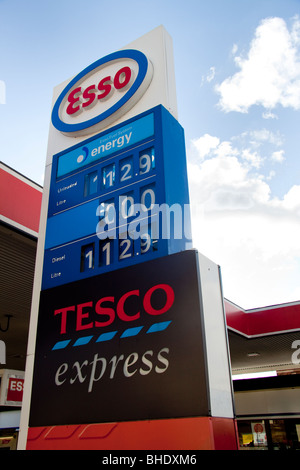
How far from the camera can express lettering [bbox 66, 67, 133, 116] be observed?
496cm

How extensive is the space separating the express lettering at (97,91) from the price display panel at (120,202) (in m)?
0.69

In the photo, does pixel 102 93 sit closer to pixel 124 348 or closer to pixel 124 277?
pixel 124 277

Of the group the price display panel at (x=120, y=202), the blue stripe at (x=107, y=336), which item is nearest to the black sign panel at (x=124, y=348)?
the blue stripe at (x=107, y=336)

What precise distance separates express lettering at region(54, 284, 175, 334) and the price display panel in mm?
349

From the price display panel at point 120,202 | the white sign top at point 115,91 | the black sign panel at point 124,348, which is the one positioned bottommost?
the black sign panel at point 124,348

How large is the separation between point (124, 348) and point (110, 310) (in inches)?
15.1

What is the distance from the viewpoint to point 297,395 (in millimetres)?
13281

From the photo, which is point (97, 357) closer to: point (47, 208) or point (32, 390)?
point (32, 390)

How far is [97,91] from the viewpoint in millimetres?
5246

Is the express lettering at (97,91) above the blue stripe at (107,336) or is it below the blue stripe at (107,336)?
above

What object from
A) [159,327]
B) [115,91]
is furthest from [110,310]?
[115,91]

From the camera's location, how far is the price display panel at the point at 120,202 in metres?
3.75

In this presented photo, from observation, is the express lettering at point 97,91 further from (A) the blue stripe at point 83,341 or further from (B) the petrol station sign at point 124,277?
(A) the blue stripe at point 83,341

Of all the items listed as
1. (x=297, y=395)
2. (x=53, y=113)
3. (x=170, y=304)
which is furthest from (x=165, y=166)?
(x=297, y=395)
